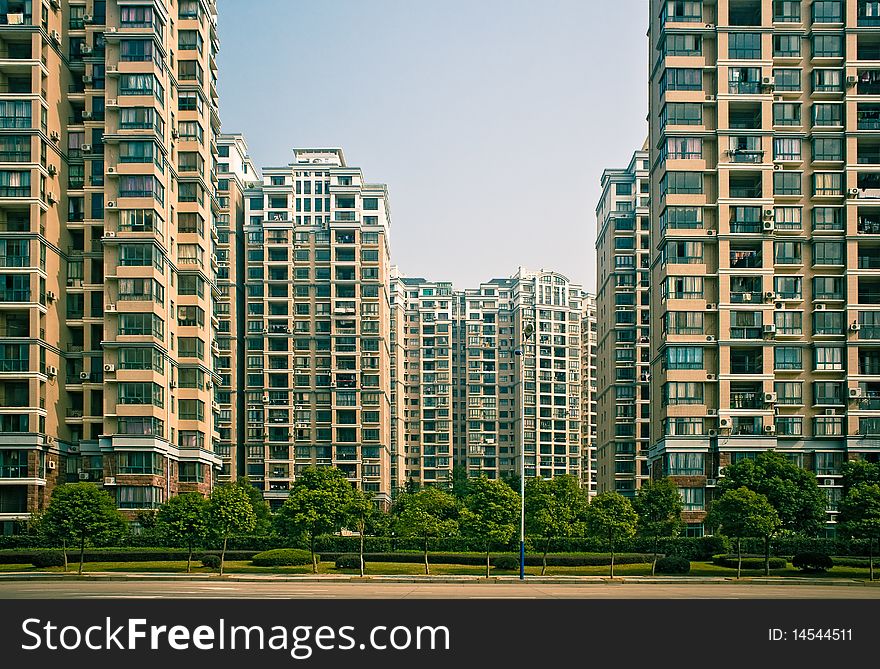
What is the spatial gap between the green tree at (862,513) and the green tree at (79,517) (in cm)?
3945

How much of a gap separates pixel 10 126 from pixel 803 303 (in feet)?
184

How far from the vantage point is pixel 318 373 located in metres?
113

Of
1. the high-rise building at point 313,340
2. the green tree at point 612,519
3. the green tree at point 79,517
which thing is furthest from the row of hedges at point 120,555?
the high-rise building at point 313,340

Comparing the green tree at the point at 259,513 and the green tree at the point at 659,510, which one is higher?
the green tree at the point at 659,510

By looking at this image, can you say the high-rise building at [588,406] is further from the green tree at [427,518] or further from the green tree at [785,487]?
the green tree at [427,518]

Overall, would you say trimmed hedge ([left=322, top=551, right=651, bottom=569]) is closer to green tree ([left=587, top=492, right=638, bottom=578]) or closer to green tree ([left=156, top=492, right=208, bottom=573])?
green tree ([left=587, top=492, right=638, bottom=578])

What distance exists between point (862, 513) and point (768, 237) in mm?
22803

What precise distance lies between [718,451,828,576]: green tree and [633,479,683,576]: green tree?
451 cm

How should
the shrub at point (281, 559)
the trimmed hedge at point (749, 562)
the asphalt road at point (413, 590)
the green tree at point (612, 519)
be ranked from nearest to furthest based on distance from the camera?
the asphalt road at point (413, 590) < the shrub at point (281, 559) < the green tree at point (612, 519) < the trimmed hedge at point (749, 562)

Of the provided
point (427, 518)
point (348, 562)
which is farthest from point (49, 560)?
point (427, 518)

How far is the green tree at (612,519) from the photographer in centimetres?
5603

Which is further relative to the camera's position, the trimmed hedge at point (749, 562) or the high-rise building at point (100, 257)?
the high-rise building at point (100, 257)
